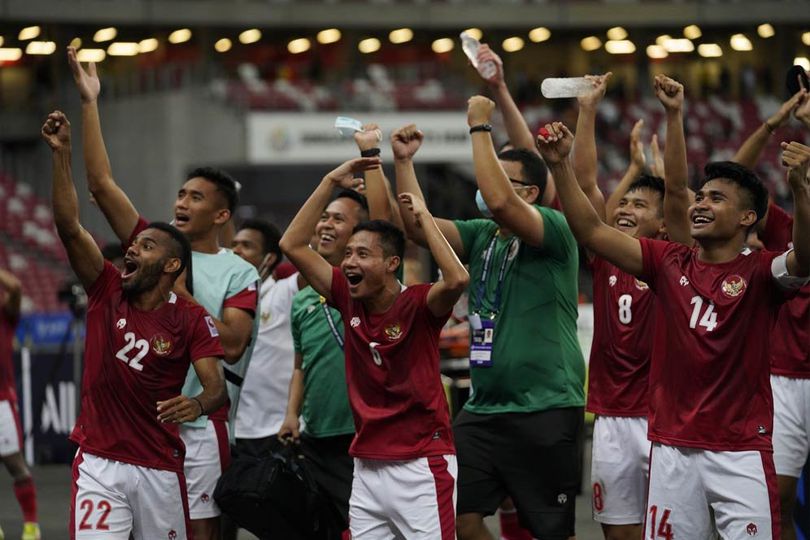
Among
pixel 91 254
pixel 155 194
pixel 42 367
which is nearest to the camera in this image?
pixel 91 254

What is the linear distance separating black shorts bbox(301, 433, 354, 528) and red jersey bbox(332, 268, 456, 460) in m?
1.22

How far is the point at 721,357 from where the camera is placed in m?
6.21

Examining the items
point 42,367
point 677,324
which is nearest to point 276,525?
point 677,324

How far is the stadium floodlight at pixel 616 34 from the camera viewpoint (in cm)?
4241

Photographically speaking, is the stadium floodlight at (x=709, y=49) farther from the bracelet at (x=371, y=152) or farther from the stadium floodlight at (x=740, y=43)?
the bracelet at (x=371, y=152)

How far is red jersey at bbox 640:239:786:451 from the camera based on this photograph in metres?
6.20

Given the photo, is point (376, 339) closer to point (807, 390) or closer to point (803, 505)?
point (807, 390)

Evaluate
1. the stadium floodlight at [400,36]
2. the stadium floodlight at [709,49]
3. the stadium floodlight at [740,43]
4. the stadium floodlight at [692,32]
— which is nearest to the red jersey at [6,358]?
the stadium floodlight at [400,36]

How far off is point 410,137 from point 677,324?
176 cm

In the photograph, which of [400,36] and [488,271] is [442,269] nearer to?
[488,271]

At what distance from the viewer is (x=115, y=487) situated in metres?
6.64

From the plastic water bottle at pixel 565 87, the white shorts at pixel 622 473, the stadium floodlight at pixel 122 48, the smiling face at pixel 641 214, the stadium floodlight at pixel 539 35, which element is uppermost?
the stadium floodlight at pixel 539 35

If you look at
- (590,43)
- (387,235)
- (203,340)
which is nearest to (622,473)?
(387,235)

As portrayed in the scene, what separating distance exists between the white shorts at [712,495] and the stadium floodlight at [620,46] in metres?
39.0
